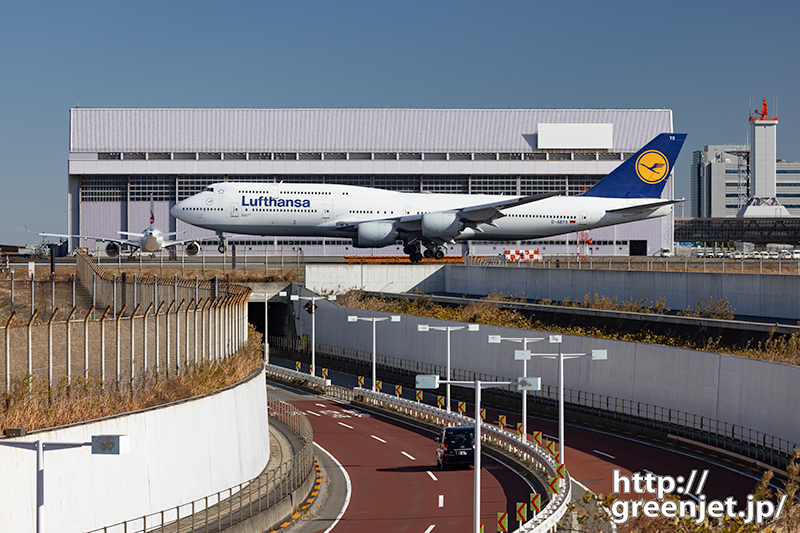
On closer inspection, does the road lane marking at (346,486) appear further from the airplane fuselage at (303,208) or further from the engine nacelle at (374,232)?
the airplane fuselage at (303,208)

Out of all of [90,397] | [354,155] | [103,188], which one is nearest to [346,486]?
[90,397]

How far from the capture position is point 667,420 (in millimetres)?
41031

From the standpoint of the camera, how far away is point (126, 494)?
2139 centimetres

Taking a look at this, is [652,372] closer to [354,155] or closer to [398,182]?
[398,182]

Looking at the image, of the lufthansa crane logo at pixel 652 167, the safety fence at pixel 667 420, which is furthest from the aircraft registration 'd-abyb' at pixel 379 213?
the safety fence at pixel 667 420

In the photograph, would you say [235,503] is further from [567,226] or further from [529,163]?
[529,163]

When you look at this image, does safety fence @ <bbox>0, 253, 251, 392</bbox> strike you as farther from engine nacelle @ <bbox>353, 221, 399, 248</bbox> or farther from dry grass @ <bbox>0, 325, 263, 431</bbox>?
engine nacelle @ <bbox>353, 221, 399, 248</bbox>

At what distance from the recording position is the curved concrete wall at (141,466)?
18828 mm

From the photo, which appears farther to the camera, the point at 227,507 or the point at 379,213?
the point at 379,213

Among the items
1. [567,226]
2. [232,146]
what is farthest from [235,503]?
[232,146]

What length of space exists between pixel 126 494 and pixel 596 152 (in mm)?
101858

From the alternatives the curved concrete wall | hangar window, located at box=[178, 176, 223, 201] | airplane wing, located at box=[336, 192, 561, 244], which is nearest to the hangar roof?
hangar window, located at box=[178, 176, 223, 201]

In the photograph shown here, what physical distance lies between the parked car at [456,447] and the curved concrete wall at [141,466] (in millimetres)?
7429

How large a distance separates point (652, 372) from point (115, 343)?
90.0ft
